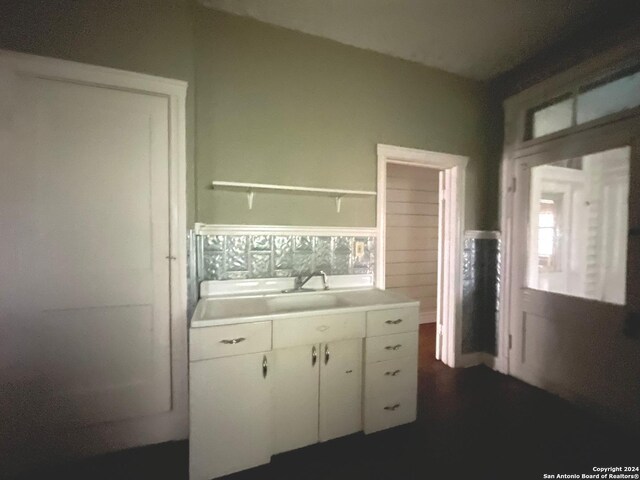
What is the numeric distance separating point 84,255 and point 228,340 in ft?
3.08

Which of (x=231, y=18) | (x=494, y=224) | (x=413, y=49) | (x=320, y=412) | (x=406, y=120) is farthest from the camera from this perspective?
(x=494, y=224)

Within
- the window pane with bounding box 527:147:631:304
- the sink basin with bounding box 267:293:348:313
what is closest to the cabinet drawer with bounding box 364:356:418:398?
the sink basin with bounding box 267:293:348:313

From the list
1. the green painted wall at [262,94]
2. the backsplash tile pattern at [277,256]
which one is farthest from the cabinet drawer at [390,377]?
the green painted wall at [262,94]

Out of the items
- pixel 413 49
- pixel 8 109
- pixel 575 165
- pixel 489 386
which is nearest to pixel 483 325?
pixel 489 386

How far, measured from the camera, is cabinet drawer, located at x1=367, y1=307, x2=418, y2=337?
1.63m

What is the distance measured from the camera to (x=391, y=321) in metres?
1.68

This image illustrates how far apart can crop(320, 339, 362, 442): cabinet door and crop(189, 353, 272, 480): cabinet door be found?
1.03 ft

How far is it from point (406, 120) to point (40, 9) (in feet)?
7.73

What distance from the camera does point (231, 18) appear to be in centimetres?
180

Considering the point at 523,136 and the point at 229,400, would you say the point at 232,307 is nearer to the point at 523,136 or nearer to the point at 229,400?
the point at 229,400

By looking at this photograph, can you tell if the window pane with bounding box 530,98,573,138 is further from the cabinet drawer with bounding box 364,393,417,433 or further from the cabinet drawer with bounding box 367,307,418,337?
the cabinet drawer with bounding box 364,393,417,433

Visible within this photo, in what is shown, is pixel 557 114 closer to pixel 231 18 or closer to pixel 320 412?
pixel 231 18

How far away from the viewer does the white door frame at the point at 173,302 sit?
1.50 meters

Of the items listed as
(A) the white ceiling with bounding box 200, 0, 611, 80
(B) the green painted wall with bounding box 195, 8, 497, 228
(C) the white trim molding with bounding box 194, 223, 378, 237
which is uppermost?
(A) the white ceiling with bounding box 200, 0, 611, 80
